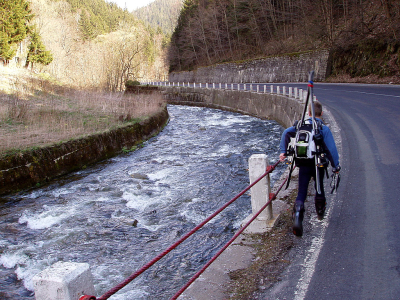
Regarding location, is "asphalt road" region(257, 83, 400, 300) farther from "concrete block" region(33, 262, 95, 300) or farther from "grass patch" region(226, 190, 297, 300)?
"concrete block" region(33, 262, 95, 300)

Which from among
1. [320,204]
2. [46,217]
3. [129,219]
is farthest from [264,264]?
[46,217]

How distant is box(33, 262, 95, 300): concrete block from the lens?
6.97ft

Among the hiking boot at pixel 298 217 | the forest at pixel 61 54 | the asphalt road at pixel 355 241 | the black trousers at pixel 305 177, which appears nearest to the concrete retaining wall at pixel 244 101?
the forest at pixel 61 54

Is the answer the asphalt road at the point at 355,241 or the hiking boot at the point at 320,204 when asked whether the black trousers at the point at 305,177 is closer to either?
the hiking boot at the point at 320,204

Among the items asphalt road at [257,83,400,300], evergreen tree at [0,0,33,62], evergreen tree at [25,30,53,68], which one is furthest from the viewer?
evergreen tree at [25,30,53,68]

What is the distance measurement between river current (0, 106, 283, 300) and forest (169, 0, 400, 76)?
19.3 m

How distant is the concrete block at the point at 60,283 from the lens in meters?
2.12

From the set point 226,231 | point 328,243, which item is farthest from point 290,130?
point 226,231

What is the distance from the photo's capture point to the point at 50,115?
17234 millimetres

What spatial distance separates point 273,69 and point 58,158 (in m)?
34.5

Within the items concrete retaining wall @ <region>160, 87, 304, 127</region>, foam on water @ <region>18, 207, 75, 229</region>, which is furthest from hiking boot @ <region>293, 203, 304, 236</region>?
concrete retaining wall @ <region>160, 87, 304, 127</region>

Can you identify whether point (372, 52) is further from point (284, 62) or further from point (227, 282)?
point (227, 282)

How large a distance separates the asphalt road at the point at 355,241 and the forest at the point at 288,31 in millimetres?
21355

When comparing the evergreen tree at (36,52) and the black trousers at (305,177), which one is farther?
the evergreen tree at (36,52)
